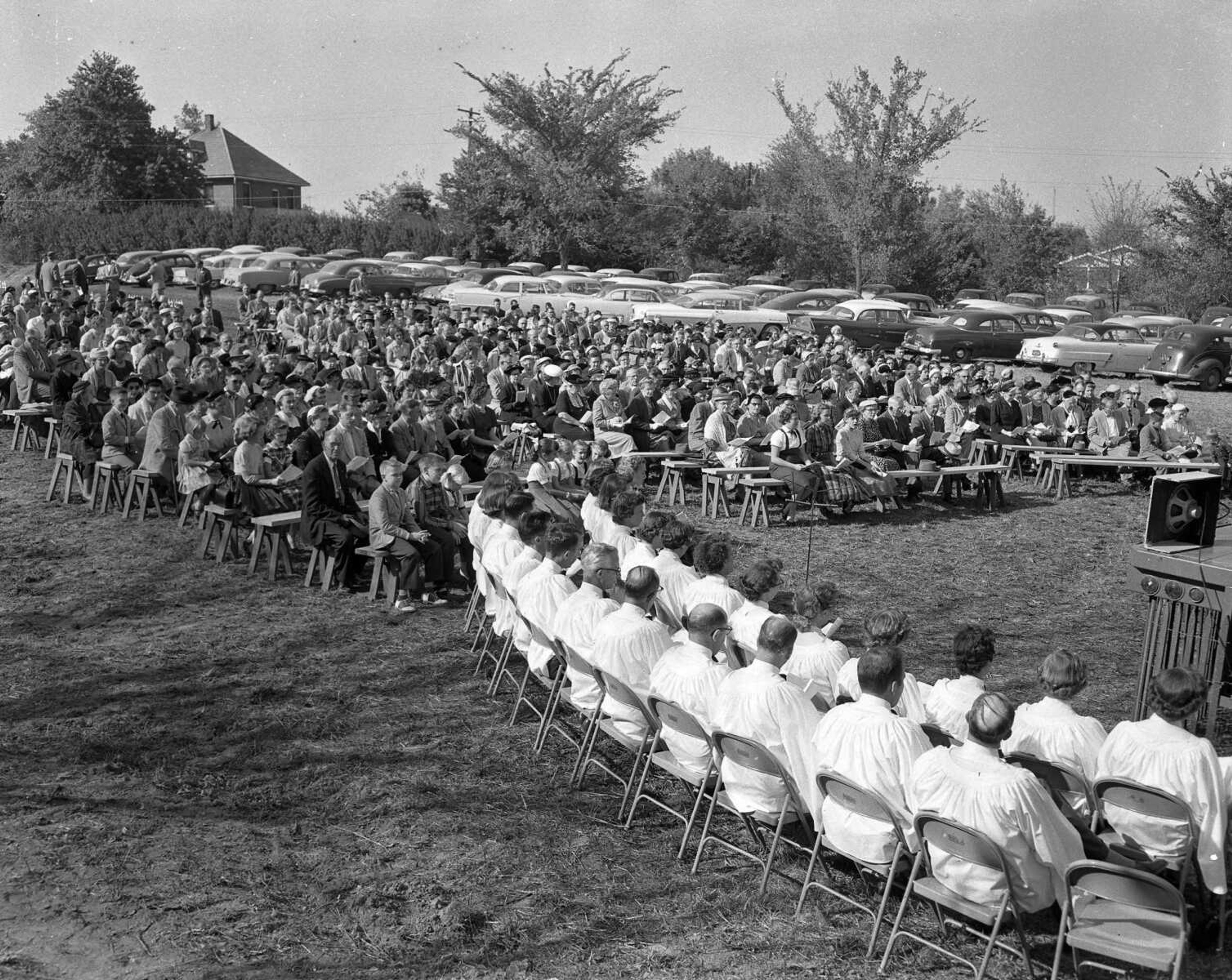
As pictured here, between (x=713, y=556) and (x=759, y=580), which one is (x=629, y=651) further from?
(x=713, y=556)

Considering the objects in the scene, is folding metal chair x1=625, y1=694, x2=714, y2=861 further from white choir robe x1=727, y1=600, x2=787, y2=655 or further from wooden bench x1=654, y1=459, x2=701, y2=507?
wooden bench x1=654, y1=459, x2=701, y2=507

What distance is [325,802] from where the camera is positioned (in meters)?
6.22

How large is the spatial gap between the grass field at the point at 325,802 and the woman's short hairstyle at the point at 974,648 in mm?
1263

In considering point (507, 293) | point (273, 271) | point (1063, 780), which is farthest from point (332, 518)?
point (273, 271)

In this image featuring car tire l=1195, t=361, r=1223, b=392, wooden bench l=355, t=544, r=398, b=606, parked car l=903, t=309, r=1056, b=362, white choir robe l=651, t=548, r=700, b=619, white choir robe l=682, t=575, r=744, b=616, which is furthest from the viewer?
parked car l=903, t=309, r=1056, b=362

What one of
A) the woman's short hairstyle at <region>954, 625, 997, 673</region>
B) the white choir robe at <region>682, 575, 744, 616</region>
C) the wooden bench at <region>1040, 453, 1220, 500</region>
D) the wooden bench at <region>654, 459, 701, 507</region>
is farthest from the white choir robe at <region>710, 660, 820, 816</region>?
the wooden bench at <region>1040, 453, 1220, 500</region>

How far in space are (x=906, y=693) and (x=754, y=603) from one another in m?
1.23

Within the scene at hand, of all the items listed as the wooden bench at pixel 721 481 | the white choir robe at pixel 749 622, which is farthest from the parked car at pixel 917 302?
the white choir robe at pixel 749 622

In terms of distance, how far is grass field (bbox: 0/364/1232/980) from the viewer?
4.88 m

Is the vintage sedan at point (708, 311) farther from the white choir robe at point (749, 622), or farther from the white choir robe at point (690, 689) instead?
the white choir robe at point (690, 689)

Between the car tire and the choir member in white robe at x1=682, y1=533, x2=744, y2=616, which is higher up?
the car tire

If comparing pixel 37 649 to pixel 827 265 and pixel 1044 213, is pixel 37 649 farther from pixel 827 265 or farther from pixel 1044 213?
pixel 1044 213

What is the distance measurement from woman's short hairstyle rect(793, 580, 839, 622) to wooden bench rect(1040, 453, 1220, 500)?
9373 mm

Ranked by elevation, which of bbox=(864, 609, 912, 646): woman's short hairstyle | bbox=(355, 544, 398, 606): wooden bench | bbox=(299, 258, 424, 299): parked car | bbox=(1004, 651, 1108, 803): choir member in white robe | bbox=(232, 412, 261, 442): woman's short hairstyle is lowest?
bbox=(355, 544, 398, 606): wooden bench
